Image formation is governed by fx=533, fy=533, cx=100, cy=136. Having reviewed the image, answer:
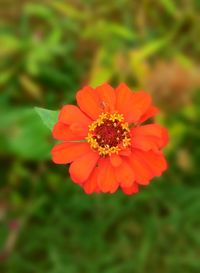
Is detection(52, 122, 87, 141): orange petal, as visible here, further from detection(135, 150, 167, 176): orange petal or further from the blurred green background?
the blurred green background

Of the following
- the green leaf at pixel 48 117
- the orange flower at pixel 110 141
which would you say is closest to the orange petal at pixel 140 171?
the orange flower at pixel 110 141

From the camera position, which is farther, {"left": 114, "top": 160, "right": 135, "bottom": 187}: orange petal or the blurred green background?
the blurred green background

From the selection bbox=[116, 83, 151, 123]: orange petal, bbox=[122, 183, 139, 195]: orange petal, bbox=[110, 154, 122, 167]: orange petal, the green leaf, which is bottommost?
bbox=[122, 183, 139, 195]: orange petal

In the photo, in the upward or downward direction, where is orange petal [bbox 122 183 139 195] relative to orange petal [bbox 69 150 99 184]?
downward

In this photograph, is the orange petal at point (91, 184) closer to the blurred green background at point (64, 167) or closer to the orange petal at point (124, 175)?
the orange petal at point (124, 175)

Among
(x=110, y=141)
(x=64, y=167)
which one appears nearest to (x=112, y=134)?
(x=110, y=141)

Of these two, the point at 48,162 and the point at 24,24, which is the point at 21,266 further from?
the point at 24,24

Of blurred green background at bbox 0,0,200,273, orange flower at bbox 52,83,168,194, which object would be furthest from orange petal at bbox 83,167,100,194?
blurred green background at bbox 0,0,200,273

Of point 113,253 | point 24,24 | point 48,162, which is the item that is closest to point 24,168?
point 48,162
